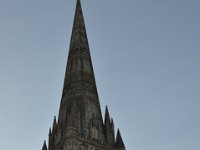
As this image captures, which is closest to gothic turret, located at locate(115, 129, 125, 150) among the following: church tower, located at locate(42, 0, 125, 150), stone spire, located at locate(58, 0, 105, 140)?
church tower, located at locate(42, 0, 125, 150)

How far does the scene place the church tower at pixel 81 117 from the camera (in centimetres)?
3375

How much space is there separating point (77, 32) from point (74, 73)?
20.3ft

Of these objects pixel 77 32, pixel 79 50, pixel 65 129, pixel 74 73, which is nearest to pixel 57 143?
pixel 65 129

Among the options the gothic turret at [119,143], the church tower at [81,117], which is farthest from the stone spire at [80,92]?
the gothic turret at [119,143]

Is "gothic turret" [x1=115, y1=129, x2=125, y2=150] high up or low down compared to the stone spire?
down

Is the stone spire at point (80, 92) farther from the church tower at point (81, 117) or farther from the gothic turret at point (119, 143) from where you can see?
the gothic turret at point (119, 143)

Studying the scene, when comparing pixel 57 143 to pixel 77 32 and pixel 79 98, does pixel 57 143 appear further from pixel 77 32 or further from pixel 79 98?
pixel 77 32

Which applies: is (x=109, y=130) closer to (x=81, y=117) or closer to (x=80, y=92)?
(x=81, y=117)

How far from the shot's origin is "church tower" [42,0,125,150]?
1329 inches

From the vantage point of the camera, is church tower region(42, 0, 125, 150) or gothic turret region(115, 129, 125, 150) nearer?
church tower region(42, 0, 125, 150)

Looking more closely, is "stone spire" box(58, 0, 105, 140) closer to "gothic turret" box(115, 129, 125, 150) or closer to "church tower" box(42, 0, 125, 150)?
"church tower" box(42, 0, 125, 150)

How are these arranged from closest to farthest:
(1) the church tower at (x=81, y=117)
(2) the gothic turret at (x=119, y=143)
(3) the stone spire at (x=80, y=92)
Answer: (1) the church tower at (x=81, y=117) → (3) the stone spire at (x=80, y=92) → (2) the gothic turret at (x=119, y=143)

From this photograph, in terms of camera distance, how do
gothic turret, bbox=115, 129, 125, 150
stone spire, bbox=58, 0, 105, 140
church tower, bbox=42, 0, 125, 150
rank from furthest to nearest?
gothic turret, bbox=115, 129, 125, 150
stone spire, bbox=58, 0, 105, 140
church tower, bbox=42, 0, 125, 150

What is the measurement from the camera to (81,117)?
35.3m
